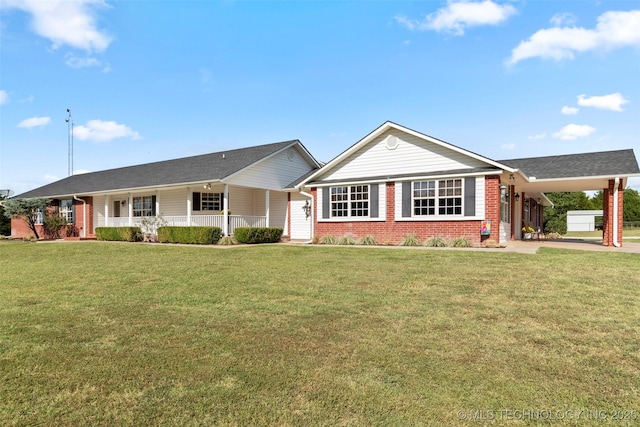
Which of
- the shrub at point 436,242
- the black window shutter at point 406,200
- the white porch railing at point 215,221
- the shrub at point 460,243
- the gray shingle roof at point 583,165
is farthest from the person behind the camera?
the white porch railing at point 215,221

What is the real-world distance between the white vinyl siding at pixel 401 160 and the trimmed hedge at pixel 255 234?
419 cm

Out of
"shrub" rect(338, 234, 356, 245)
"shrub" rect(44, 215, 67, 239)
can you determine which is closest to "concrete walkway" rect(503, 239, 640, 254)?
"shrub" rect(338, 234, 356, 245)

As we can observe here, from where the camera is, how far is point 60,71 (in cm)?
1547

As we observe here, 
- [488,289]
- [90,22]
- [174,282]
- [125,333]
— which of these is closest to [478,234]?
[488,289]

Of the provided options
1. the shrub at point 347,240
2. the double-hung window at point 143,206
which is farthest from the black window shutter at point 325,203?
the double-hung window at point 143,206

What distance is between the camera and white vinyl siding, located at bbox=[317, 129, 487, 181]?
15.9 meters

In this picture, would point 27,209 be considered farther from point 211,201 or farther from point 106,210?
point 211,201

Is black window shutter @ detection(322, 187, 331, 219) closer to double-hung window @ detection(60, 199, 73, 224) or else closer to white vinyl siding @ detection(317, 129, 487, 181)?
white vinyl siding @ detection(317, 129, 487, 181)

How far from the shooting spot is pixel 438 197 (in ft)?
52.3

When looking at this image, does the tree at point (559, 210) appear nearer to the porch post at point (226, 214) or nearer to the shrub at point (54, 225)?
the porch post at point (226, 214)

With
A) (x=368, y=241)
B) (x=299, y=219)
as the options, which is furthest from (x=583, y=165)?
(x=299, y=219)

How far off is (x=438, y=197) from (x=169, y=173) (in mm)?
16390

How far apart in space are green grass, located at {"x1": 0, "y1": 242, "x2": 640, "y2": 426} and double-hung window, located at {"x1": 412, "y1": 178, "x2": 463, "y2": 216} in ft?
25.2

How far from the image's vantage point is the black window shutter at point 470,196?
1505 centimetres
